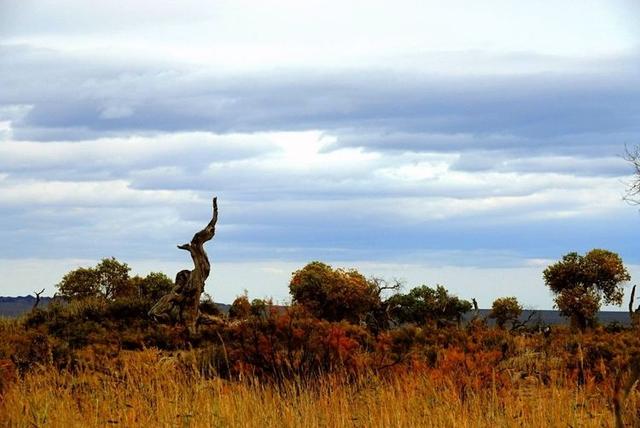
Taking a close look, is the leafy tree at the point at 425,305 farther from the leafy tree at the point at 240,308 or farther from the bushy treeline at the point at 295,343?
the leafy tree at the point at 240,308

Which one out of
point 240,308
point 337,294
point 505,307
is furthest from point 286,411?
point 505,307

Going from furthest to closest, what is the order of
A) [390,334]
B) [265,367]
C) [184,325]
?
[184,325] < [390,334] < [265,367]

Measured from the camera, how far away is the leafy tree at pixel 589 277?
51031 mm

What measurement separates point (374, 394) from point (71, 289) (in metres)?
36.1

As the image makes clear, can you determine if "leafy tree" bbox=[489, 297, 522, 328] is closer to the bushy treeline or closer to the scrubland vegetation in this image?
the scrubland vegetation

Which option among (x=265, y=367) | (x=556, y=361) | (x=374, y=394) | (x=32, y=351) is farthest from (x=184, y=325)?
(x=374, y=394)

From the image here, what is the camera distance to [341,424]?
1216 cm

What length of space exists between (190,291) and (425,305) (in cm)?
2184

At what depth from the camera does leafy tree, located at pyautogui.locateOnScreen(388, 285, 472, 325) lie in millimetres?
46875

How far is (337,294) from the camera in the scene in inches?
1779

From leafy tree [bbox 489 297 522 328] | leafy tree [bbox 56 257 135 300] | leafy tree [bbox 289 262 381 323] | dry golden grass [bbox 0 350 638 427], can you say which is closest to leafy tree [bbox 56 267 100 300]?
leafy tree [bbox 56 257 135 300]

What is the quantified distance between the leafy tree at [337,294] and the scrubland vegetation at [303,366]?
0.26ft

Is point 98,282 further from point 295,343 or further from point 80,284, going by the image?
point 295,343

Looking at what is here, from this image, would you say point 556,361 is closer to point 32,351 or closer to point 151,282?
point 32,351
